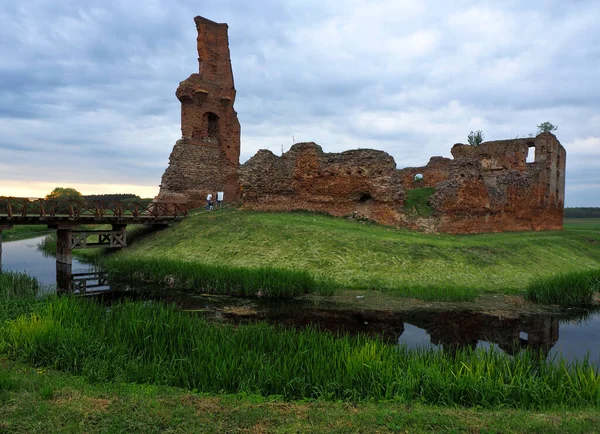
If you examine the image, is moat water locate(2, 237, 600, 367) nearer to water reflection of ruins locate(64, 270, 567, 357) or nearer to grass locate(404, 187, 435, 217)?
water reflection of ruins locate(64, 270, 567, 357)

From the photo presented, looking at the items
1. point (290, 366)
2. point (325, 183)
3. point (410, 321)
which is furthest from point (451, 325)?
point (325, 183)

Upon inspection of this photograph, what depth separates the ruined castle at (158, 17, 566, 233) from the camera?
2130 cm

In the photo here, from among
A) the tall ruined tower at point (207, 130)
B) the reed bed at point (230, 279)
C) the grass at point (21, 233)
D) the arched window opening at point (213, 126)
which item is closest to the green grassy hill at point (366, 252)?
the reed bed at point (230, 279)

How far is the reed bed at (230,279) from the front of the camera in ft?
41.6

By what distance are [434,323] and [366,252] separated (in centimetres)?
572

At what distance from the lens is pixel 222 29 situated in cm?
3003

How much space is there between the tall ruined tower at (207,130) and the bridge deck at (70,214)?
326cm

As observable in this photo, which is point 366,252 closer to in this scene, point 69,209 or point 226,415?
point 226,415

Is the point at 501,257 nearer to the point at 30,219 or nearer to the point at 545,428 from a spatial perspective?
the point at 545,428

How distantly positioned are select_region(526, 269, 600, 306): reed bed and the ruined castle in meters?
7.97

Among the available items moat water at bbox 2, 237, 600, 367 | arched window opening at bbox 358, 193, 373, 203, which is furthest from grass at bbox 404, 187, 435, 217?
moat water at bbox 2, 237, 600, 367

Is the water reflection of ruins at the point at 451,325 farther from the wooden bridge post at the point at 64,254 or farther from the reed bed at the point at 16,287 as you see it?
the wooden bridge post at the point at 64,254

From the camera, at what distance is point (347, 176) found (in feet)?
72.4

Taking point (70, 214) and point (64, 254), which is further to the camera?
point (70, 214)
